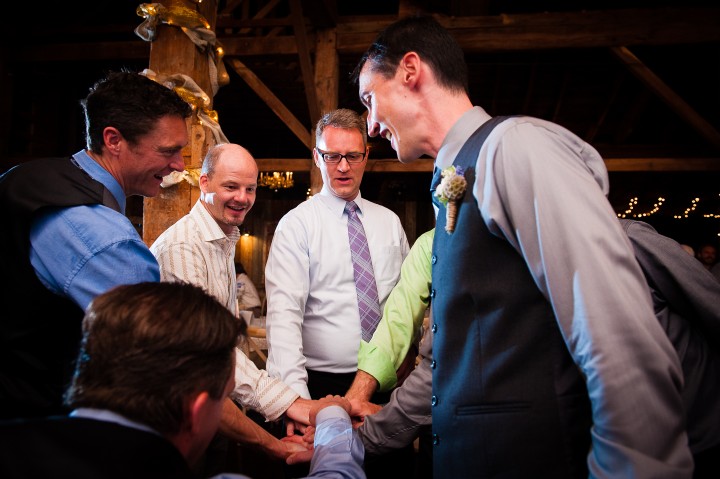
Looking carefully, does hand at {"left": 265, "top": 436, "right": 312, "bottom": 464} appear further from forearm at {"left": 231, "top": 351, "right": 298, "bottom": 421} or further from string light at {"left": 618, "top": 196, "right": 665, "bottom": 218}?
string light at {"left": 618, "top": 196, "right": 665, "bottom": 218}

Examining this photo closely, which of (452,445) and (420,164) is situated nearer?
(452,445)

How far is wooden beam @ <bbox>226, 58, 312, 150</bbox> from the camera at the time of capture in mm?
6520

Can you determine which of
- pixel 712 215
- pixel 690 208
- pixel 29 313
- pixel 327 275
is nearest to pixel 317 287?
pixel 327 275

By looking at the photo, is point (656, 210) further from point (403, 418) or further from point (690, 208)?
point (403, 418)

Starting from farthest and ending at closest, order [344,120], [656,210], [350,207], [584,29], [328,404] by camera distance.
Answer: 1. [656,210]
2. [584,29]
3. [350,207]
4. [344,120]
5. [328,404]

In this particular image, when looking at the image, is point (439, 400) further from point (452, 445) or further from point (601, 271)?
point (601, 271)

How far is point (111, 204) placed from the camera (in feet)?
4.87

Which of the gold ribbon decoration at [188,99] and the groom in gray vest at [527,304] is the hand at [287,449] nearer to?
the groom in gray vest at [527,304]

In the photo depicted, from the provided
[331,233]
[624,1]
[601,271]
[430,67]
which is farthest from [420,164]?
[601,271]

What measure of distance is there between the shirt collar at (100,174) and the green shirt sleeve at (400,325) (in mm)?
1126

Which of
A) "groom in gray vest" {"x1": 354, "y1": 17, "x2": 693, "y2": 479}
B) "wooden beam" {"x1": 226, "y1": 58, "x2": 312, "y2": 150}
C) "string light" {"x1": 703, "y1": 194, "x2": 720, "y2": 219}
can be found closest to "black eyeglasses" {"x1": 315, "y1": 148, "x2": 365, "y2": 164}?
"groom in gray vest" {"x1": 354, "y1": 17, "x2": 693, "y2": 479}

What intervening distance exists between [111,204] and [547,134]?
1.25 m

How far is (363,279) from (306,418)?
2.44 ft

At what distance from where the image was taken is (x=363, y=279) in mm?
2377
